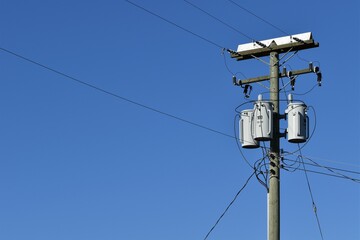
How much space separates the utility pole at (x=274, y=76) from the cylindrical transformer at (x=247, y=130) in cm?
40

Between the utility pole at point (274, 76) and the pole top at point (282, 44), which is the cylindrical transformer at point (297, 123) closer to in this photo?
the utility pole at point (274, 76)

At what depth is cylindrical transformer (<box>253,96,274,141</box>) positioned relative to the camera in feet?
67.1

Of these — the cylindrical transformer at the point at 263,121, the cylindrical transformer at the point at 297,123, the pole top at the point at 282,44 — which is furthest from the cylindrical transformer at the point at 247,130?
the pole top at the point at 282,44

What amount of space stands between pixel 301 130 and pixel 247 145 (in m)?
1.07

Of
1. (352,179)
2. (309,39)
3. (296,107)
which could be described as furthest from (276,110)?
(352,179)

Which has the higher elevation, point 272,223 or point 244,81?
point 244,81

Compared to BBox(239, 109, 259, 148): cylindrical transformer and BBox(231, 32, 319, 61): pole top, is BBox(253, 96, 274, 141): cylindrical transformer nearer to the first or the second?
BBox(239, 109, 259, 148): cylindrical transformer

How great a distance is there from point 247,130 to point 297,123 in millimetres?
964

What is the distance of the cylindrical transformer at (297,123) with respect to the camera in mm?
→ 20578

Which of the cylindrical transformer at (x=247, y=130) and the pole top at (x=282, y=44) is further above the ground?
the pole top at (x=282, y=44)

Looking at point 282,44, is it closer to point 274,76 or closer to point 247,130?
point 274,76

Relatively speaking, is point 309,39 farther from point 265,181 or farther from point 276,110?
point 265,181

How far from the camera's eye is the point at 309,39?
21562mm

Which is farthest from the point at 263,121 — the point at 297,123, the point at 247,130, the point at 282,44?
the point at 282,44
